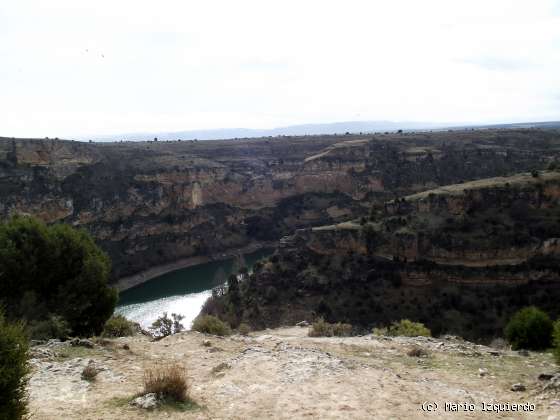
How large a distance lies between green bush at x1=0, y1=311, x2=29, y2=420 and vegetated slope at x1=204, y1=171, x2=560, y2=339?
28169 millimetres

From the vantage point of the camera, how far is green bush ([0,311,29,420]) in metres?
6.57

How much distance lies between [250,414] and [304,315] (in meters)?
28.4

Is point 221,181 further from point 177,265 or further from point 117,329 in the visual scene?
point 117,329

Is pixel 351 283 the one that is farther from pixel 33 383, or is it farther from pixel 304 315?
pixel 33 383

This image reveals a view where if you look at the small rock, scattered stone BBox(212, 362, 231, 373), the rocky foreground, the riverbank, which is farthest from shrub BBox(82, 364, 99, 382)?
the riverbank

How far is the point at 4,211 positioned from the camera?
51656 millimetres

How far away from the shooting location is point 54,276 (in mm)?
18625

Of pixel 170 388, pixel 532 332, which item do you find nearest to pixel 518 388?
pixel 532 332

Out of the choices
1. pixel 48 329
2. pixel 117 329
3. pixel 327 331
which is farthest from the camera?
pixel 327 331

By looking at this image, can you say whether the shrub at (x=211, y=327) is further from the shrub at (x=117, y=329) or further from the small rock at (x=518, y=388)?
the small rock at (x=518, y=388)

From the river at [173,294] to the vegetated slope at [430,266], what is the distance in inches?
303

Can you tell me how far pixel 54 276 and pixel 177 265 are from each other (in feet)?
162

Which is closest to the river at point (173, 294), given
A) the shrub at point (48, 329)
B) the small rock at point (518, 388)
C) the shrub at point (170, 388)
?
the shrub at point (48, 329)

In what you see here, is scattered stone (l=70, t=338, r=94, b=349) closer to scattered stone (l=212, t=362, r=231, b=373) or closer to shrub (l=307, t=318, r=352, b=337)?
scattered stone (l=212, t=362, r=231, b=373)
